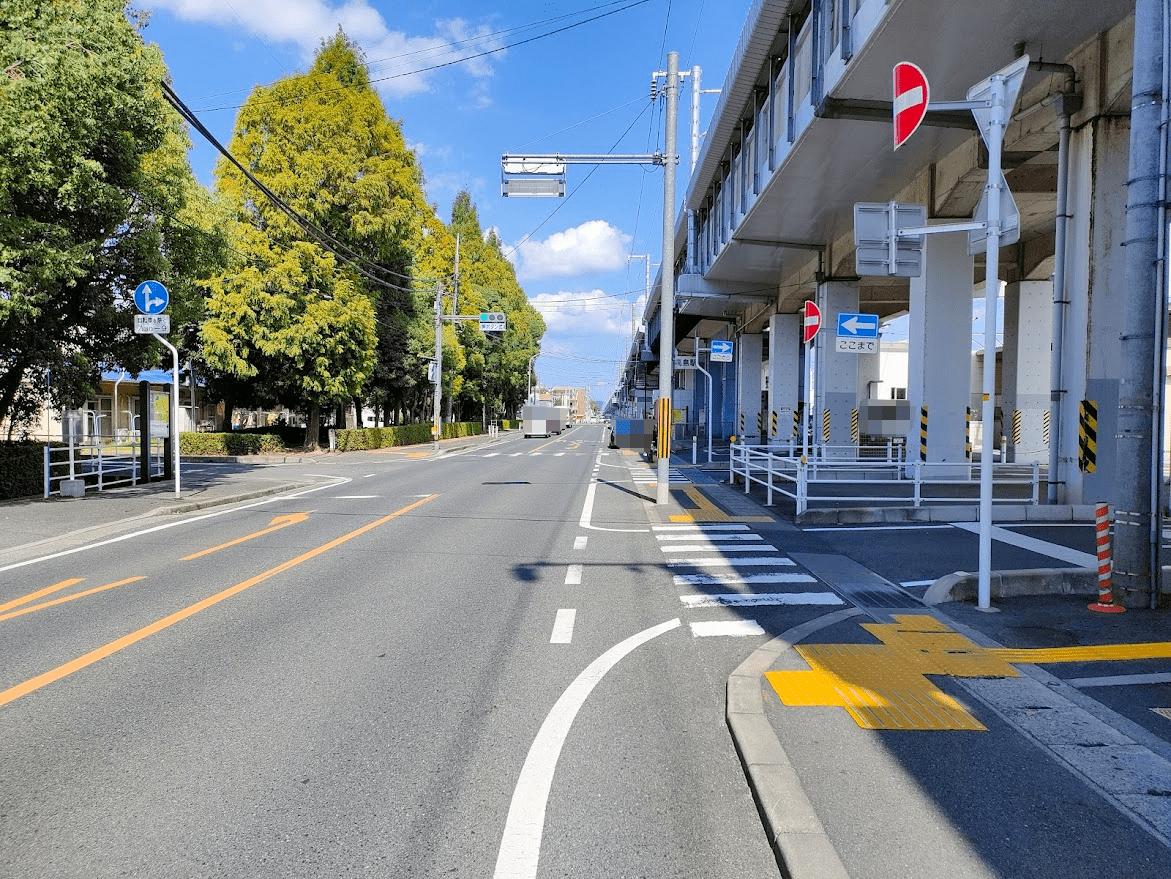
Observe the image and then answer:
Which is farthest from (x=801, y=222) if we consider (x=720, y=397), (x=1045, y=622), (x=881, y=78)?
(x=720, y=397)

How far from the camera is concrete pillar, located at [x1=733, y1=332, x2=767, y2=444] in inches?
1613

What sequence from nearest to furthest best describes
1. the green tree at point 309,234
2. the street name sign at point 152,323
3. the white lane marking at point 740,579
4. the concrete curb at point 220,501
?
the white lane marking at point 740,579, the concrete curb at point 220,501, the street name sign at point 152,323, the green tree at point 309,234

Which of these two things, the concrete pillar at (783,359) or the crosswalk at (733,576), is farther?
the concrete pillar at (783,359)

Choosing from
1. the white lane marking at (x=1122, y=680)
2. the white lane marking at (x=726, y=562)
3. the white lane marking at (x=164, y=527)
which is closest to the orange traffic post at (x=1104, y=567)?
the white lane marking at (x=1122, y=680)

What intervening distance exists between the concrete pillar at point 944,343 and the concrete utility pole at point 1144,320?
12243 mm

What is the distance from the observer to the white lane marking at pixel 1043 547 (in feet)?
30.5

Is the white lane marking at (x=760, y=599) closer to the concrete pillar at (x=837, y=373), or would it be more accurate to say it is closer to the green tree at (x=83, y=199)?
the green tree at (x=83, y=199)

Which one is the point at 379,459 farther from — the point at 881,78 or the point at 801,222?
the point at 881,78

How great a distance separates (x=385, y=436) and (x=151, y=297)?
2624 centimetres

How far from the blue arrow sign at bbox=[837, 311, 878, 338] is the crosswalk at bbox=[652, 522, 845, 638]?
6.84 meters

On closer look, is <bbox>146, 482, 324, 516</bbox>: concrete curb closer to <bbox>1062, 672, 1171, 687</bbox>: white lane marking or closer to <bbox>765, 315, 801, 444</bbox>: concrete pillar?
<bbox>1062, 672, 1171, 687</bbox>: white lane marking

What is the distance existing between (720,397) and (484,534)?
4588cm

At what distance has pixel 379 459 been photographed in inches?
1243

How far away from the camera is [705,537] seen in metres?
11.5
